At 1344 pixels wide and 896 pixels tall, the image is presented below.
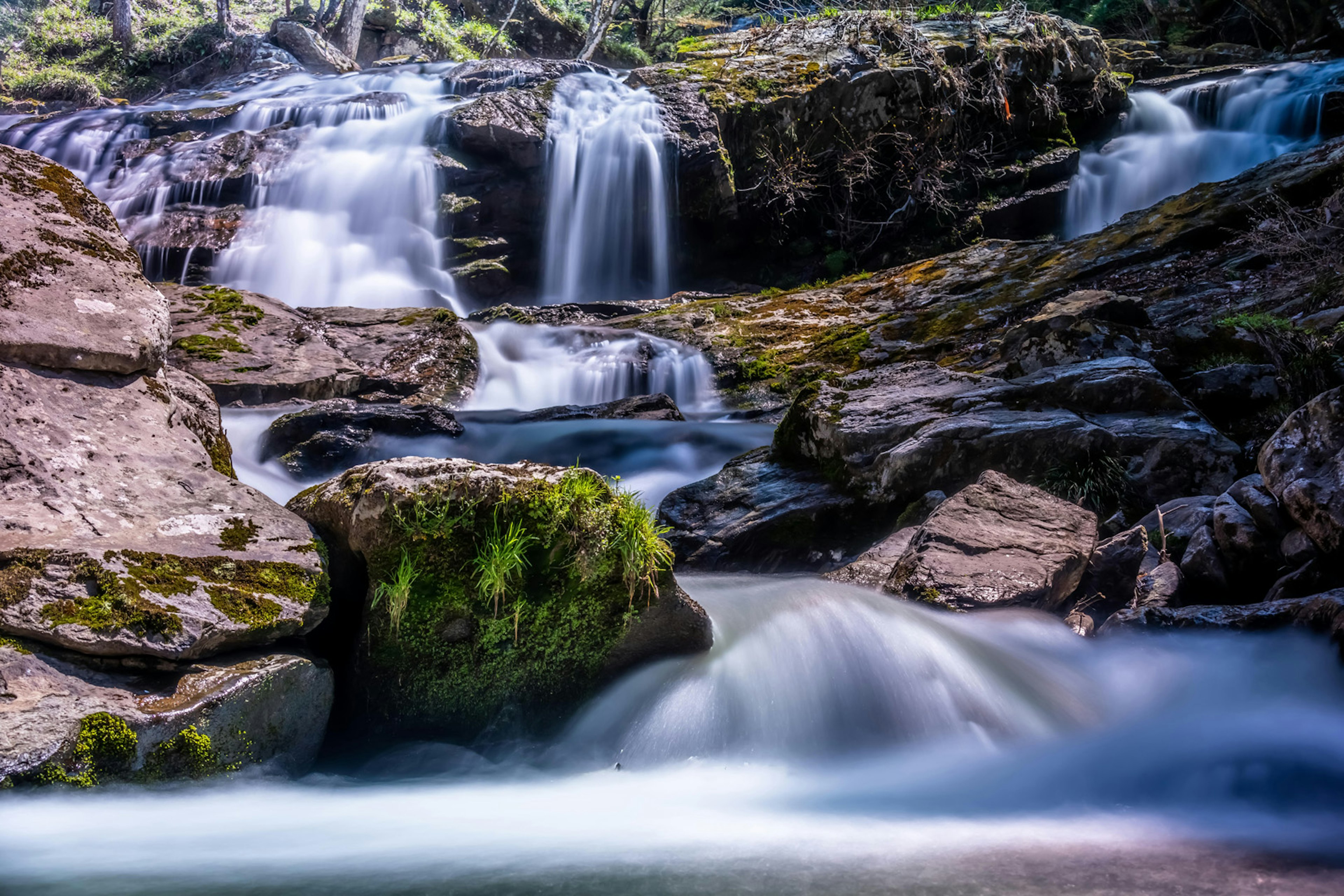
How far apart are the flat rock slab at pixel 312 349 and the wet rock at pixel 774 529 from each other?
4391 mm

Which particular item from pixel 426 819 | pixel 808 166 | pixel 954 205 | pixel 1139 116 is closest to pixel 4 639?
pixel 426 819

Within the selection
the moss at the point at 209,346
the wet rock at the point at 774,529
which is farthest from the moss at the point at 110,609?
the moss at the point at 209,346

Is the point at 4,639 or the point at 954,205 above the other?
the point at 954,205

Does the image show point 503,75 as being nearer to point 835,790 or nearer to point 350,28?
point 350,28

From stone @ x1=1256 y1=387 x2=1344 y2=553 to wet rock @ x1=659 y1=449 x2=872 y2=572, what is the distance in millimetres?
2676

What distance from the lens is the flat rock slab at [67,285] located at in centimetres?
384

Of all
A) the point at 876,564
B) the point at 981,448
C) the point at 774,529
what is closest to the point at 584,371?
the point at 774,529

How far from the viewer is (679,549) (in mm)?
6289

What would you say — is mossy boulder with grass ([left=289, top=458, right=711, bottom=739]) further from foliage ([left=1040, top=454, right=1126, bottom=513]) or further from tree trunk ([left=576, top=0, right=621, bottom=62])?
tree trunk ([left=576, top=0, right=621, bottom=62])

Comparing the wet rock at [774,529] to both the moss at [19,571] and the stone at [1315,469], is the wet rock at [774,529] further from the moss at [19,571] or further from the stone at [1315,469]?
the moss at [19,571]

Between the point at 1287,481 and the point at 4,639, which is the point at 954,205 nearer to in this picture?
the point at 1287,481

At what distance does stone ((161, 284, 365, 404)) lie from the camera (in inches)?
339

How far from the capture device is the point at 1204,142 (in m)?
14.8

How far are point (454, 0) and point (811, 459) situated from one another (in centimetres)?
3669
